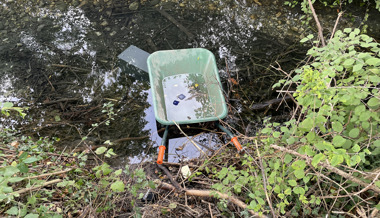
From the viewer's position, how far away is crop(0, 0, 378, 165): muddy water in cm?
339

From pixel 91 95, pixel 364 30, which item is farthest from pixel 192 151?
pixel 364 30

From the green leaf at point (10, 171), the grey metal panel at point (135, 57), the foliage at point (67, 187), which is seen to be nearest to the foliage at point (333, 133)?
the foliage at point (67, 187)

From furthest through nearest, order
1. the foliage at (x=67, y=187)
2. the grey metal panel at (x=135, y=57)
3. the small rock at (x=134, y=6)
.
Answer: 1. the small rock at (x=134, y=6)
2. the grey metal panel at (x=135, y=57)
3. the foliage at (x=67, y=187)

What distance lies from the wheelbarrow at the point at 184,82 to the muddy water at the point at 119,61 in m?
A: 0.27

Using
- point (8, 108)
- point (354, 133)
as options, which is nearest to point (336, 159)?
point (354, 133)

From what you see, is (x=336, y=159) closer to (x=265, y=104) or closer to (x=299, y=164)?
(x=299, y=164)

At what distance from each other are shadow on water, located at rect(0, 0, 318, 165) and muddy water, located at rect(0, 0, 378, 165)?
1 cm

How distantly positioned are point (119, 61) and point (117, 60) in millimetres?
155

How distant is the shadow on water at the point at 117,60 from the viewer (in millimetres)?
3391

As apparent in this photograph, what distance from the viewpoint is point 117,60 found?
13.7ft

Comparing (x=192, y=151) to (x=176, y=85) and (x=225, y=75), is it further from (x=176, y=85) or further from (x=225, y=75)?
(x=225, y=75)

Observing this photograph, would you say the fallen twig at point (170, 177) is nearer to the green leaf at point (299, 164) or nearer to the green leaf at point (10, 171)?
the green leaf at point (299, 164)

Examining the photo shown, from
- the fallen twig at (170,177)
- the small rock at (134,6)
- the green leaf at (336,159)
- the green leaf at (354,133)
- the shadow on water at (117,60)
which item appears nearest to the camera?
the green leaf at (336,159)

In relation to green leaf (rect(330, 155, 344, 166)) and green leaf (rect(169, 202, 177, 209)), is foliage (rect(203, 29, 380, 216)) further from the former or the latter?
green leaf (rect(169, 202, 177, 209))
